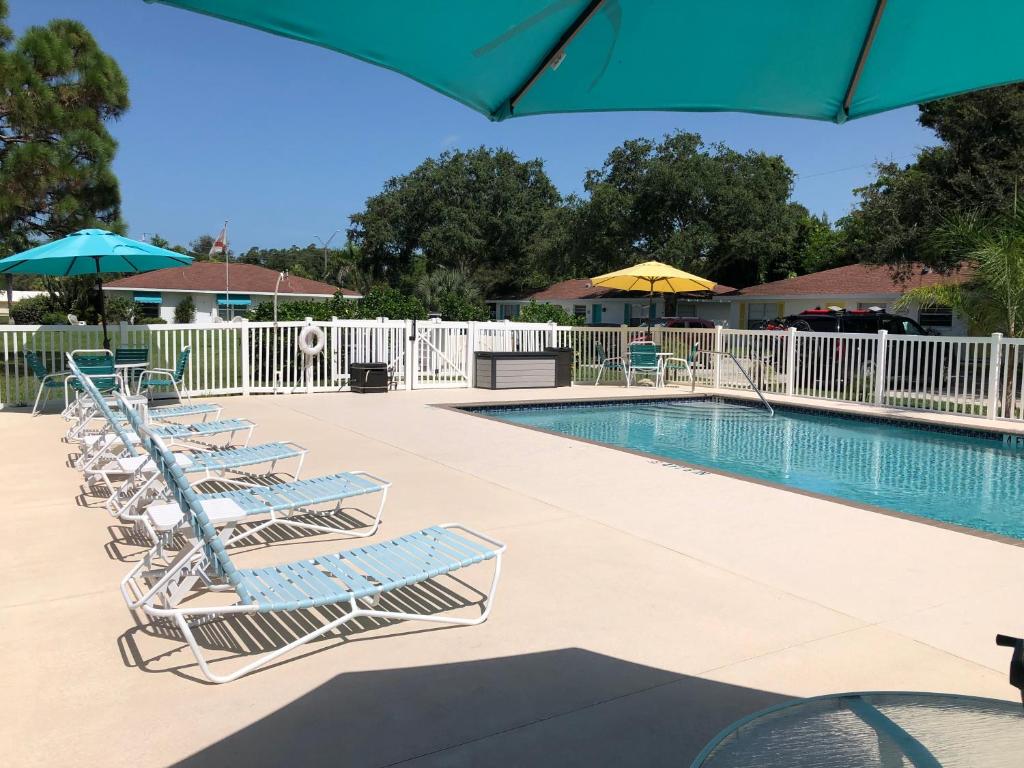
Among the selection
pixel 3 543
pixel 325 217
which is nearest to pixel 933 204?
pixel 3 543

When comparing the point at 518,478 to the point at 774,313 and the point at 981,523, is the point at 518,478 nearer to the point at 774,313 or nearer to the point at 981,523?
the point at 981,523

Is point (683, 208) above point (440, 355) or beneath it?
above

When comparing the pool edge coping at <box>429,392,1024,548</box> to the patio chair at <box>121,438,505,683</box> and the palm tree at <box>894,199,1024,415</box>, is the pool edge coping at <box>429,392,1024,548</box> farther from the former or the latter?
the patio chair at <box>121,438,505,683</box>

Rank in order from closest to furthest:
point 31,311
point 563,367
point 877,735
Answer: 1. point 877,735
2. point 563,367
3. point 31,311

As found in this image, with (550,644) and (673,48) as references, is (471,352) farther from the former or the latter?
(673,48)

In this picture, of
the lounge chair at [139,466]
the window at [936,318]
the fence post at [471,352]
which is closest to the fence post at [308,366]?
the fence post at [471,352]

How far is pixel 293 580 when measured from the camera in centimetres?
329

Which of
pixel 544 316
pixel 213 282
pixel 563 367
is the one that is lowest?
pixel 563 367

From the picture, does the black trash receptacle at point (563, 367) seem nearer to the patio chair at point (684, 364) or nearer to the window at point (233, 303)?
the patio chair at point (684, 364)

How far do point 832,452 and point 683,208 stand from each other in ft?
90.8

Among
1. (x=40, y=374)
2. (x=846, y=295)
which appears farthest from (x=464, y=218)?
(x=40, y=374)

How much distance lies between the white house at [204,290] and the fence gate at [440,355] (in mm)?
19478

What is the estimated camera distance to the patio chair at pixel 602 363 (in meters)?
16.6

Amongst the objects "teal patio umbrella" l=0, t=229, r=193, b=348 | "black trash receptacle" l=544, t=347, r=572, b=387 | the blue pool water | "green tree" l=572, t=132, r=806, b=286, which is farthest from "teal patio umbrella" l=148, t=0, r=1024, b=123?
"green tree" l=572, t=132, r=806, b=286
